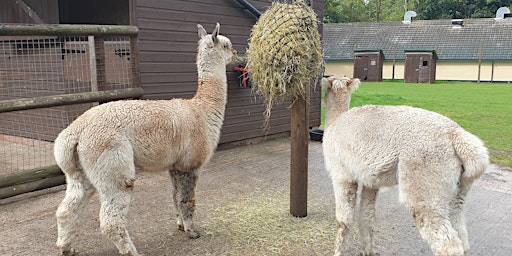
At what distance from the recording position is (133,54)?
6320 mm

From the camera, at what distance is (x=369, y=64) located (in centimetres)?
3228

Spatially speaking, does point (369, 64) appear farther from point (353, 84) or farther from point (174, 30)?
point (353, 84)

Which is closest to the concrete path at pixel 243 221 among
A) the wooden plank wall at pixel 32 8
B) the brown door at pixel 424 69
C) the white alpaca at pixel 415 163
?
the white alpaca at pixel 415 163

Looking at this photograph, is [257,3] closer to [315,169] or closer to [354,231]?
[315,169]

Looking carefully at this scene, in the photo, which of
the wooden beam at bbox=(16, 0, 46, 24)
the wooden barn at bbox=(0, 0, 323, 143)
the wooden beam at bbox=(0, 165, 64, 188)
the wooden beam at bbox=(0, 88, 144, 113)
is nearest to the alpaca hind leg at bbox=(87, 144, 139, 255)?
the wooden beam at bbox=(0, 88, 144, 113)

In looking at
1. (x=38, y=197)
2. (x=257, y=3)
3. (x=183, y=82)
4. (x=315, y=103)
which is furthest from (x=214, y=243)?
(x=315, y=103)

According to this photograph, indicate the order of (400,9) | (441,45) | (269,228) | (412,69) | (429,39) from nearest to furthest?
(269,228) → (412,69) → (441,45) → (429,39) → (400,9)

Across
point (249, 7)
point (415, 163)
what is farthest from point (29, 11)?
point (415, 163)

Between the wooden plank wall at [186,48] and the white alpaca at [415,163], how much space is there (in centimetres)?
397

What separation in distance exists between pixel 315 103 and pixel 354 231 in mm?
5840

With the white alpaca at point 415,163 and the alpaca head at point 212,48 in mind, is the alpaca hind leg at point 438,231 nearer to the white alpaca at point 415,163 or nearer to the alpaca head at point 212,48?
the white alpaca at point 415,163

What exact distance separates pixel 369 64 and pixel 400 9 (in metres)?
32.2

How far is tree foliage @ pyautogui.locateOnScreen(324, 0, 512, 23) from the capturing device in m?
39.9

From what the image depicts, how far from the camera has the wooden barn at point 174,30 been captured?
6.50 m
